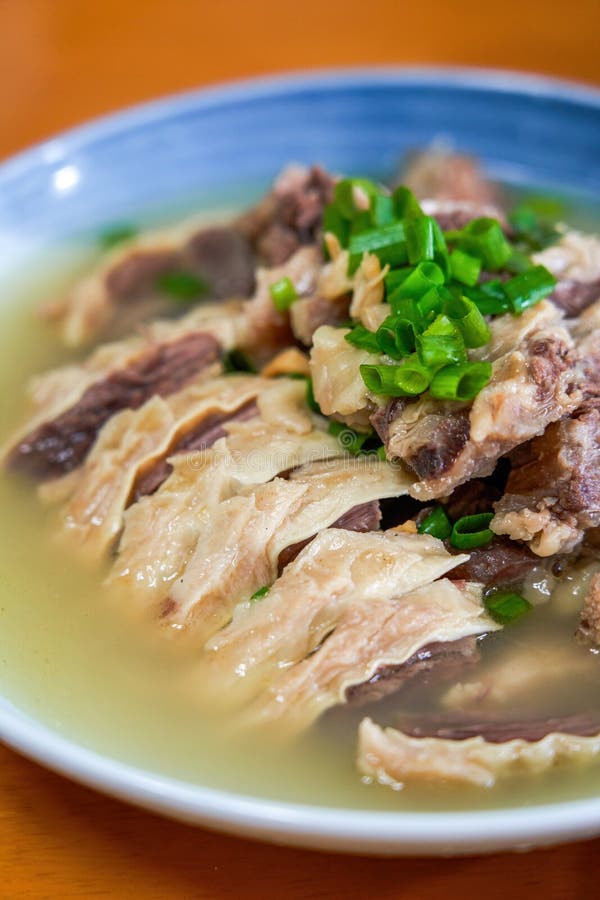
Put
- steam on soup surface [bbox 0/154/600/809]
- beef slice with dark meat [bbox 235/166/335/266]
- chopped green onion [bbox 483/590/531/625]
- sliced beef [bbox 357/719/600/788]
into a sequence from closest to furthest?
sliced beef [bbox 357/719/600/788], steam on soup surface [bbox 0/154/600/809], chopped green onion [bbox 483/590/531/625], beef slice with dark meat [bbox 235/166/335/266]

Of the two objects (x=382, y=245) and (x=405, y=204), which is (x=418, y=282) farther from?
(x=405, y=204)

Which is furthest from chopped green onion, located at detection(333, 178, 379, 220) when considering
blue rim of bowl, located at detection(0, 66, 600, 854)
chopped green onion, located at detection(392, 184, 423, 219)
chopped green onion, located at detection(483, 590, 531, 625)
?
blue rim of bowl, located at detection(0, 66, 600, 854)

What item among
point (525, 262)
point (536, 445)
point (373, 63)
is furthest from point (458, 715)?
point (373, 63)

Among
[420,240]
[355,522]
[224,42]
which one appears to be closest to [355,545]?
[355,522]

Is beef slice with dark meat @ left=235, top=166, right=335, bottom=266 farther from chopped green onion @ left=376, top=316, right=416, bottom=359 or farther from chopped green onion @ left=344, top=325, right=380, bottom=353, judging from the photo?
chopped green onion @ left=376, top=316, right=416, bottom=359

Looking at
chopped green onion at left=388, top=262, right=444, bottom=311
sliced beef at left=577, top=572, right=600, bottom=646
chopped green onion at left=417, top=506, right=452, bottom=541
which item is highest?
chopped green onion at left=388, top=262, right=444, bottom=311

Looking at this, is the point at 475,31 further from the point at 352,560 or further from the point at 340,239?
the point at 352,560
